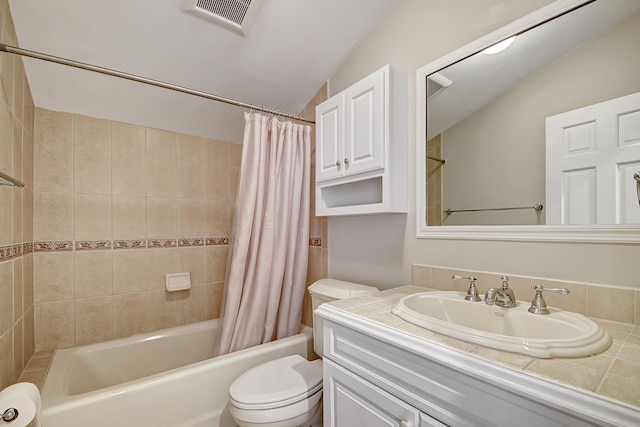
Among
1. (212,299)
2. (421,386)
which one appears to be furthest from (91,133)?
(421,386)

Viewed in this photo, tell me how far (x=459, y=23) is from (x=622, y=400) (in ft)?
4.84

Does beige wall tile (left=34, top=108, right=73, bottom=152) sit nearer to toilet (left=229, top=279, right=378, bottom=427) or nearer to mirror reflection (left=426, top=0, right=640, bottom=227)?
toilet (left=229, top=279, right=378, bottom=427)

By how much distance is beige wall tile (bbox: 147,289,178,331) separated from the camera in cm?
214

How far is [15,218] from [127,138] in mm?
860

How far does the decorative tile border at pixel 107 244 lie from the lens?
1448 millimetres

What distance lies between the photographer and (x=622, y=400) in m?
0.51

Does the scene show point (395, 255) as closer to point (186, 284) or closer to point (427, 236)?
point (427, 236)

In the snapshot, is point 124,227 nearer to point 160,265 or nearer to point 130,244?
point 130,244

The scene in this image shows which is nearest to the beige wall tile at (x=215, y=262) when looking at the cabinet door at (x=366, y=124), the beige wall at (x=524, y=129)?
the cabinet door at (x=366, y=124)

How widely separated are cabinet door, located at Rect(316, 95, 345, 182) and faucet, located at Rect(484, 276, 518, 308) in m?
0.93

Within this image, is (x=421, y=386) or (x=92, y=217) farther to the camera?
(x=92, y=217)

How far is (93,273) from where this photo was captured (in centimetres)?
193

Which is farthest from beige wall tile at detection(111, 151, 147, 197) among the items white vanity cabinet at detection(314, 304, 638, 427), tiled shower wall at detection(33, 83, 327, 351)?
white vanity cabinet at detection(314, 304, 638, 427)

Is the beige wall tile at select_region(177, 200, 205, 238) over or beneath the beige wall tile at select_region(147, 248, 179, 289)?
over
